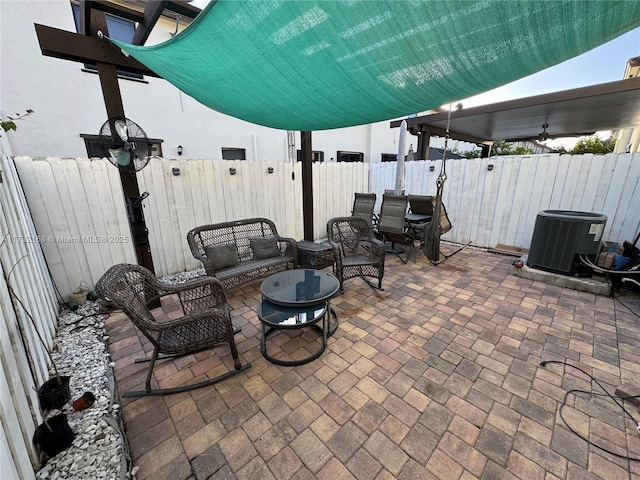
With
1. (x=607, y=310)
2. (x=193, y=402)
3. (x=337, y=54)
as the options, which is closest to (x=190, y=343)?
(x=193, y=402)

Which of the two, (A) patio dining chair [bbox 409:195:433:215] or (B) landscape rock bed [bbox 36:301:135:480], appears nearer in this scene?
(B) landscape rock bed [bbox 36:301:135:480]

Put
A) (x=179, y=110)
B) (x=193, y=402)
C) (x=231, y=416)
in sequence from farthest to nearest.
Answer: (x=179, y=110), (x=193, y=402), (x=231, y=416)

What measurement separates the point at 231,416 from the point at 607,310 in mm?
4296

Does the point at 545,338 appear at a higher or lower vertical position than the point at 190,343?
lower

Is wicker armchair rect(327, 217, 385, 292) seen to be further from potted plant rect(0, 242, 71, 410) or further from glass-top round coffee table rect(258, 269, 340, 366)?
potted plant rect(0, 242, 71, 410)

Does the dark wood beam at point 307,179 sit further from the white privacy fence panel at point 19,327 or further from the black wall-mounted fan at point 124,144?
the white privacy fence panel at point 19,327

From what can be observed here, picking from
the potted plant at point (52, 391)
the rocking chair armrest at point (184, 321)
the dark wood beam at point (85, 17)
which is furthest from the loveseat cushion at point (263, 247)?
the dark wood beam at point (85, 17)

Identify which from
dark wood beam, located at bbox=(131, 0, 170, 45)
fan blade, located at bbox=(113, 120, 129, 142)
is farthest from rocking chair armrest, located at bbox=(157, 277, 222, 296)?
dark wood beam, located at bbox=(131, 0, 170, 45)

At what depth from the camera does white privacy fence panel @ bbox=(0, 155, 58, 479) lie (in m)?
1.22

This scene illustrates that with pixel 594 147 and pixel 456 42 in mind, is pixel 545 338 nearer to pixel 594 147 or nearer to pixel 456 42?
pixel 456 42

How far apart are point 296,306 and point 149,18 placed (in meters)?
2.52

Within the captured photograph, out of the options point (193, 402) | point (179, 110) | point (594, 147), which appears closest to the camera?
point (193, 402)

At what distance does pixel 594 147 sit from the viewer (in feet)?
38.0

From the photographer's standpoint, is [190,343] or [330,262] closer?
[190,343]
